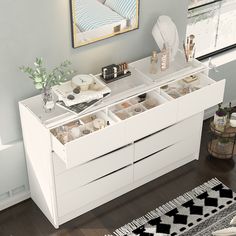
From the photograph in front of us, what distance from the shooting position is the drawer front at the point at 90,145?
335 centimetres

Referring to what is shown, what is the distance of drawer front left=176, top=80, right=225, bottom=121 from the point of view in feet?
12.7

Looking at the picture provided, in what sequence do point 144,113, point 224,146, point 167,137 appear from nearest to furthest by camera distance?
1. point 144,113
2. point 167,137
3. point 224,146

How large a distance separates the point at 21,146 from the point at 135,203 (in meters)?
1.02

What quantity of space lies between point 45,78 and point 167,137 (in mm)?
1170

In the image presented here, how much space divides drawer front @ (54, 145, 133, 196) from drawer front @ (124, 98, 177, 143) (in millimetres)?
187

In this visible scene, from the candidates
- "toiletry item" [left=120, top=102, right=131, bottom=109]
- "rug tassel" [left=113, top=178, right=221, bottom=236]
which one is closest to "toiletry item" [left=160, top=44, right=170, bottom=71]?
"toiletry item" [left=120, top=102, right=131, bottom=109]

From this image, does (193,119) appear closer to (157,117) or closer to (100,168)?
(157,117)

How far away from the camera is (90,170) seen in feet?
12.2

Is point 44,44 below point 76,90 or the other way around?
the other way around

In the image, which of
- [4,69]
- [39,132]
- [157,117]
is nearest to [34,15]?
[4,69]

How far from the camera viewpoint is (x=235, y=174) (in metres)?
4.39

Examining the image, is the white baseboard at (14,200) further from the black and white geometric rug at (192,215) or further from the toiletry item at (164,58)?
the toiletry item at (164,58)

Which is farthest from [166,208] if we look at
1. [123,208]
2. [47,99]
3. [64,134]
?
[47,99]

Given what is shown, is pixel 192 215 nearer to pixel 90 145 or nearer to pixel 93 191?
pixel 93 191
